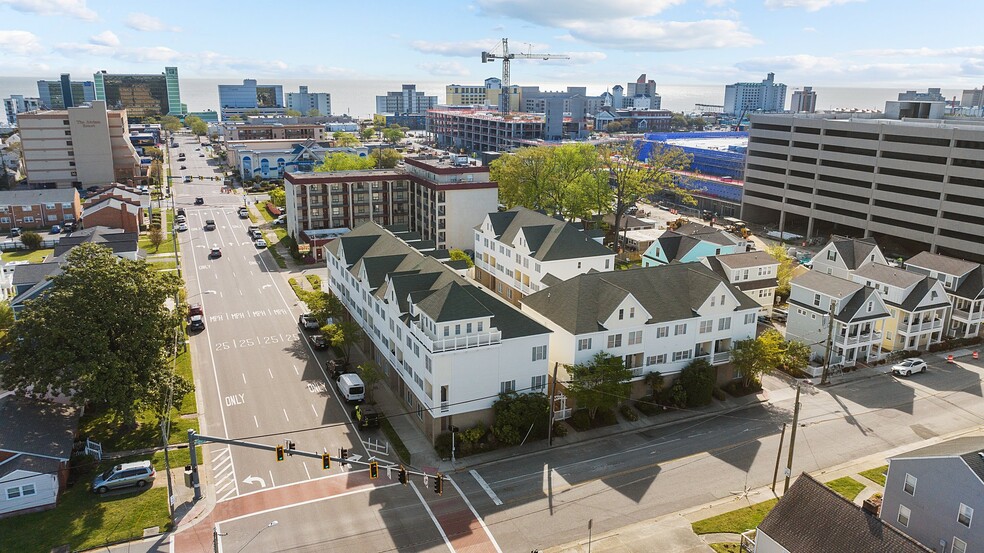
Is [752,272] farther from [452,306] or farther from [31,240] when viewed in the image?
[31,240]

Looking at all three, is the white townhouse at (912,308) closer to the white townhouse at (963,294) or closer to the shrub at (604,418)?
the white townhouse at (963,294)

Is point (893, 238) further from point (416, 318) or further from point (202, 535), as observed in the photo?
point (202, 535)

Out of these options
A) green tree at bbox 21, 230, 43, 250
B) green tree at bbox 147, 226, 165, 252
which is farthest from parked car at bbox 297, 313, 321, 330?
green tree at bbox 21, 230, 43, 250

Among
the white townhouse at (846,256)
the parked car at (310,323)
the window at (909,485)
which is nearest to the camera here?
the window at (909,485)

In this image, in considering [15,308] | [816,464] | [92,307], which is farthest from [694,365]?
[15,308]

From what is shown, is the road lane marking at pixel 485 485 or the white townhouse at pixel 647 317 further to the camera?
the white townhouse at pixel 647 317

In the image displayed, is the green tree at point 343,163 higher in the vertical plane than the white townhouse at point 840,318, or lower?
higher

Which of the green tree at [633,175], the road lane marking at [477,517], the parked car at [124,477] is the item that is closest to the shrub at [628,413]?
the road lane marking at [477,517]
